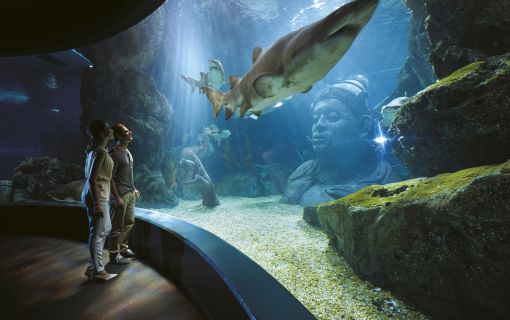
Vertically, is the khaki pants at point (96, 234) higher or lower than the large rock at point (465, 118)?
lower

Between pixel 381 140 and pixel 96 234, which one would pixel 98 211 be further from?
pixel 381 140

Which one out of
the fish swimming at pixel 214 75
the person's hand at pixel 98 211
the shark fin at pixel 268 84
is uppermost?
the fish swimming at pixel 214 75

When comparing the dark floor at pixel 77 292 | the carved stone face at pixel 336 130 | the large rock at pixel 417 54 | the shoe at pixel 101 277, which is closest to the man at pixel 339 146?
the carved stone face at pixel 336 130

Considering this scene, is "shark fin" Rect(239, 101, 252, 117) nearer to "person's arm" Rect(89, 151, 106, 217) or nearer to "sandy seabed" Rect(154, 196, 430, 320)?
"person's arm" Rect(89, 151, 106, 217)

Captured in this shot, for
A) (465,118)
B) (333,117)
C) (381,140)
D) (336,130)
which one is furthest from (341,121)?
(465,118)

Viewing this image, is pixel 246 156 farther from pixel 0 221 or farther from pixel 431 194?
pixel 431 194

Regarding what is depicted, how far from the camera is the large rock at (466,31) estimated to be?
13.1 feet

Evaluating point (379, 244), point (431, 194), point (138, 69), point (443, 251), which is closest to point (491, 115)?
point (431, 194)

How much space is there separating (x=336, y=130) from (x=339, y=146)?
1.00m

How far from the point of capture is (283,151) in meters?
22.1

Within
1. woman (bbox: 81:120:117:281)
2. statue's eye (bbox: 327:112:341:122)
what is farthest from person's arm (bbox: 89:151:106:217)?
statue's eye (bbox: 327:112:341:122)

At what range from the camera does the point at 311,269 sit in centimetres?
403

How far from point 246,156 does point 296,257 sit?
1422cm

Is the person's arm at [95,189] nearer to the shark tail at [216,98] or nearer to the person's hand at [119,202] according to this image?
the person's hand at [119,202]
